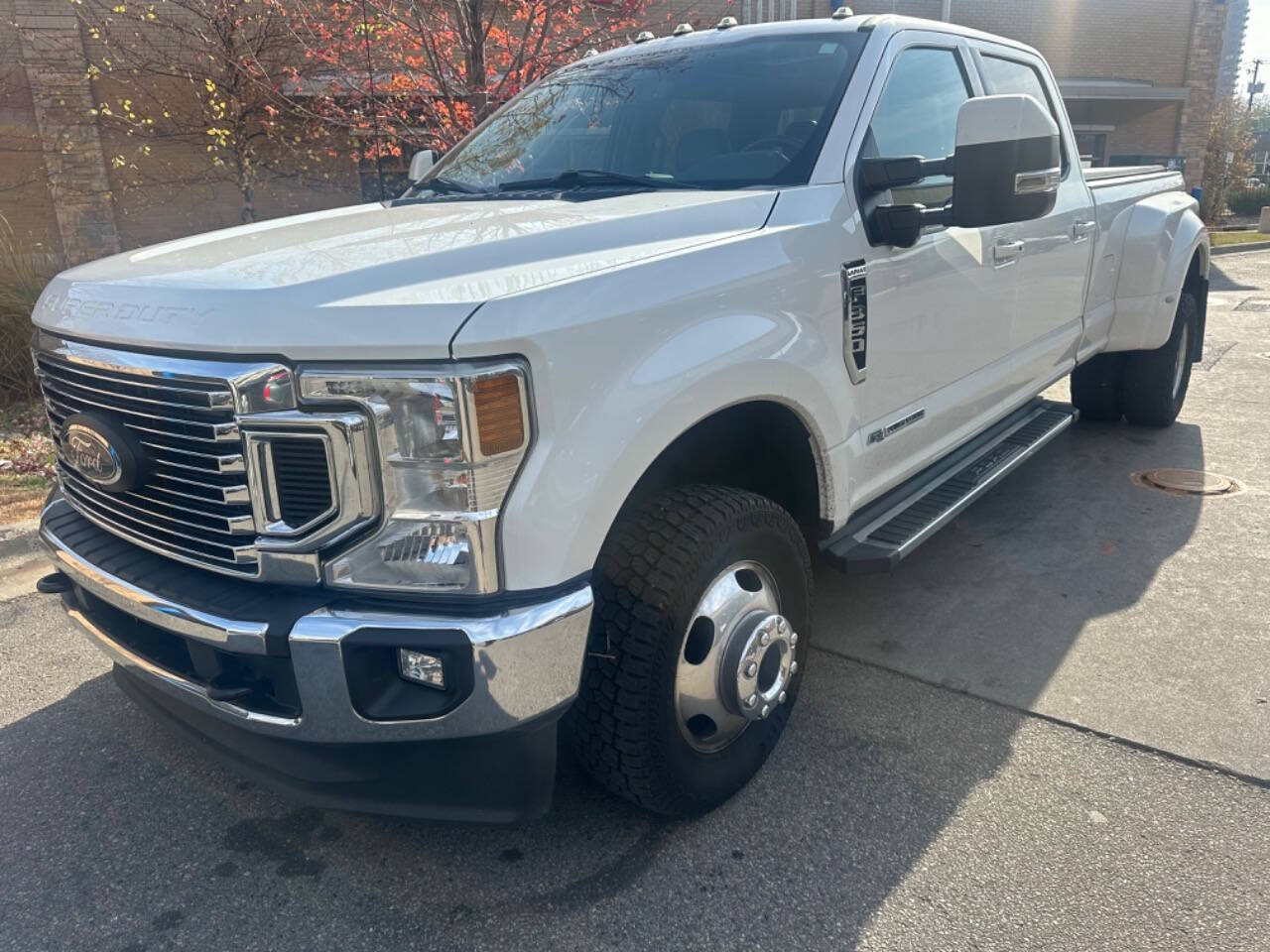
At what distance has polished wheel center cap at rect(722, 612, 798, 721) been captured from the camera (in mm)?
2363

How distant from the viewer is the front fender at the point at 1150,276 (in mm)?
5094

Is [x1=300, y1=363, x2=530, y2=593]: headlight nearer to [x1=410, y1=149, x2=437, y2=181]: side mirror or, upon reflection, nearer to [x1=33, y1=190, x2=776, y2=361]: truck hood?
[x1=33, y1=190, x2=776, y2=361]: truck hood

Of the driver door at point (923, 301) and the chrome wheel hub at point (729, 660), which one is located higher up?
the driver door at point (923, 301)

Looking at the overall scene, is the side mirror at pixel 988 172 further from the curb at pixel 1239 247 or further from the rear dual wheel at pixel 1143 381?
the curb at pixel 1239 247

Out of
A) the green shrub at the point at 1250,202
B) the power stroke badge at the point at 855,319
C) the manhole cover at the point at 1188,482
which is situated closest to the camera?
the power stroke badge at the point at 855,319

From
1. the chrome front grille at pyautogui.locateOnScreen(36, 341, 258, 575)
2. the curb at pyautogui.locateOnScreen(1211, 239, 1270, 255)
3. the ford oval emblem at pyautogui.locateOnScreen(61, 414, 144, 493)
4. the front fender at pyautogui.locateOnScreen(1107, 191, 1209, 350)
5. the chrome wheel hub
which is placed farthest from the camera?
the curb at pyautogui.locateOnScreen(1211, 239, 1270, 255)

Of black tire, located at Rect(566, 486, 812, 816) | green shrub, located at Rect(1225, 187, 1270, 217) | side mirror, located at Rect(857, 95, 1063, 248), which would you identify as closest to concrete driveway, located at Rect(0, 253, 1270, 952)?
black tire, located at Rect(566, 486, 812, 816)

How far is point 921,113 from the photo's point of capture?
3.32 metres

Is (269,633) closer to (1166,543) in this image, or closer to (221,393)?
(221,393)

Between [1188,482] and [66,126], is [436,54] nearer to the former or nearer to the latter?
[1188,482]

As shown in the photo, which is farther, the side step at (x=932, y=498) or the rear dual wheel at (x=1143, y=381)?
the rear dual wheel at (x=1143, y=381)

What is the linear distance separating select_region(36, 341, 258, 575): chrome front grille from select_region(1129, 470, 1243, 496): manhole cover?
460 centimetres

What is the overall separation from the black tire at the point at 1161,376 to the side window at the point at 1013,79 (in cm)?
178

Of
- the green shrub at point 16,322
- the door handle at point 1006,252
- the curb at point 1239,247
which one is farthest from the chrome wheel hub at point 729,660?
the curb at point 1239,247
